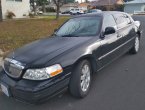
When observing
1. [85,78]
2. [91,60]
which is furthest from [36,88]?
[91,60]

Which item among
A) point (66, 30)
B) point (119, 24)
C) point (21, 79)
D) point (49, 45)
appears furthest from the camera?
point (119, 24)

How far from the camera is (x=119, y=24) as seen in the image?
18.2 feet

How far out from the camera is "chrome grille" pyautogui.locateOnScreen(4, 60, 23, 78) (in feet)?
11.1

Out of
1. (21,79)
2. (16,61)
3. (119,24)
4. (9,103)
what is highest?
(119,24)

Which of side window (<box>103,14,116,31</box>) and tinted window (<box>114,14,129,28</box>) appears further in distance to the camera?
tinted window (<box>114,14,129,28</box>)

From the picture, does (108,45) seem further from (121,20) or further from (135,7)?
(135,7)

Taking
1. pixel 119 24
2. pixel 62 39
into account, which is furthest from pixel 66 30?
pixel 119 24

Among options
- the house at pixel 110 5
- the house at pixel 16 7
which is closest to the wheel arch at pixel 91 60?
the house at pixel 16 7

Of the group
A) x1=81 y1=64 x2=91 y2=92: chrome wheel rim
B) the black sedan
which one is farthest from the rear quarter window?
x1=81 y1=64 x2=91 y2=92: chrome wheel rim

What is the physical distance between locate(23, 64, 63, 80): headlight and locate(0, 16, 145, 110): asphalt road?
65 centimetres

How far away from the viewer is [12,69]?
11.6 feet

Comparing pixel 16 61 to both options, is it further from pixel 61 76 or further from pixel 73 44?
pixel 73 44

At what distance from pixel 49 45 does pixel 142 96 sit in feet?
6.63

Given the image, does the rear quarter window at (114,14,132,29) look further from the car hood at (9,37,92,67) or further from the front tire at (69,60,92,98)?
the front tire at (69,60,92,98)
